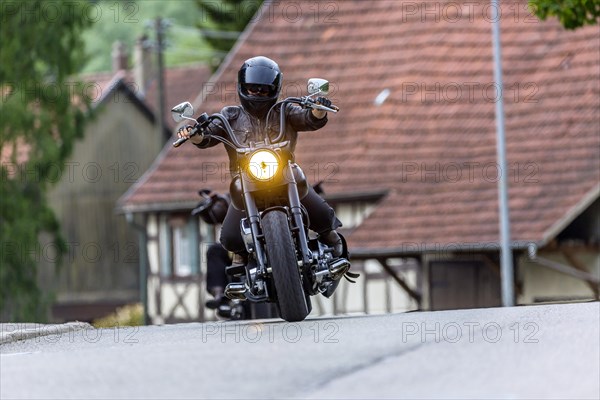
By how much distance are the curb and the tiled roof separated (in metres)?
20.6

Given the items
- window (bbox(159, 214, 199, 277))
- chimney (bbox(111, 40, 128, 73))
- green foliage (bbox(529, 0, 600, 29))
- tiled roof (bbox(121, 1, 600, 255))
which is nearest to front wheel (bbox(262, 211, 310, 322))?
green foliage (bbox(529, 0, 600, 29))

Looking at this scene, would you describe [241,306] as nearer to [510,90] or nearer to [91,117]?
[510,90]

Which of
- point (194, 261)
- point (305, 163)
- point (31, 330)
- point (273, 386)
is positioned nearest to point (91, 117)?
point (194, 261)

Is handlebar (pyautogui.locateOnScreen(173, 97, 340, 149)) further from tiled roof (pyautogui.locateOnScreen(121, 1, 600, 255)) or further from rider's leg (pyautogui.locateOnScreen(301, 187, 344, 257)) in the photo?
tiled roof (pyautogui.locateOnScreen(121, 1, 600, 255))

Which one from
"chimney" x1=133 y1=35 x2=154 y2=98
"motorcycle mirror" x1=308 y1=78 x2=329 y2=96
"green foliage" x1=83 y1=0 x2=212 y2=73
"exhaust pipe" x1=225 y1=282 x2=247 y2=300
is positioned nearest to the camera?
"motorcycle mirror" x1=308 y1=78 x2=329 y2=96

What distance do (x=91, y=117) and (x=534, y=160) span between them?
15.7 meters

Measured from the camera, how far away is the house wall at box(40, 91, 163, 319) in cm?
5966

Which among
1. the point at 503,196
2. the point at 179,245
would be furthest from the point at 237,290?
the point at 179,245

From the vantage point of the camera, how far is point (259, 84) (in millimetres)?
12836

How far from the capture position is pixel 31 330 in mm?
13141

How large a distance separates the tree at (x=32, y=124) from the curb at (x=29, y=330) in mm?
30892

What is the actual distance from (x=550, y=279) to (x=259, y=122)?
21796 millimetres

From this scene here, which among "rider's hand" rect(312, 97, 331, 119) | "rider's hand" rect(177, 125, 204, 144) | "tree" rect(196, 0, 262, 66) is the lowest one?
"rider's hand" rect(177, 125, 204, 144)

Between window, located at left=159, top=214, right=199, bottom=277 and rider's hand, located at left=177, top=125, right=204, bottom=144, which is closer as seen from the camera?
rider's hand, located at left=177, top=125, right=204, bottom=144
